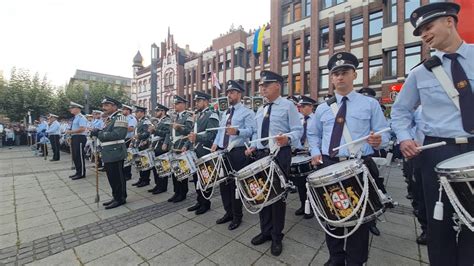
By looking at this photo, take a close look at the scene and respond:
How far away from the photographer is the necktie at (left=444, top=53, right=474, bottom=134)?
1.64m

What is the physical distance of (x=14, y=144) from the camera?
76.3 feet

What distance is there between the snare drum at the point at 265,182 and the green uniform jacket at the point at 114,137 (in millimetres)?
3193

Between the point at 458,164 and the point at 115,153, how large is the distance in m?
5.20

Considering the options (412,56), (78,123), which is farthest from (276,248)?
(412,56)

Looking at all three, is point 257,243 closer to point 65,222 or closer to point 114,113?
point 65,222

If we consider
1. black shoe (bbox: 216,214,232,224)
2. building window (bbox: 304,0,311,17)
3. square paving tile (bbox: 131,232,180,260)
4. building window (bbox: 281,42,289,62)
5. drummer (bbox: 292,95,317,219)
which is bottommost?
square paving tile (bbox: 131,232,180,260)

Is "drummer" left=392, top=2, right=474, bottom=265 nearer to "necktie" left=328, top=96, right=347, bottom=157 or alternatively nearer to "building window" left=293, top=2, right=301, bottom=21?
"necktie" left=328, top=96, right=347, bottom=157

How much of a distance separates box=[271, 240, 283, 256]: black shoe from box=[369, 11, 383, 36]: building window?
63.0 feet

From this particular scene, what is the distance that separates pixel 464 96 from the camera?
167 cm

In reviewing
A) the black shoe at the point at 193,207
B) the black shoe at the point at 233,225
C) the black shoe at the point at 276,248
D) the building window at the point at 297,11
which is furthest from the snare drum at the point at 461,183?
the building window at the point at 297,11

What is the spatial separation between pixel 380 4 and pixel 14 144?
115 ft

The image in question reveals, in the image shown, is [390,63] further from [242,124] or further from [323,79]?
[242,124]

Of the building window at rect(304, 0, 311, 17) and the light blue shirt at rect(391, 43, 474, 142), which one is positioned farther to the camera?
the building window at rect(304, 0, 311, 17)

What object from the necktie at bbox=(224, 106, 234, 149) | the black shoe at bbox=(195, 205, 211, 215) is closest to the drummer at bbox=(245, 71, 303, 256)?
the necktie at bbox=(224, 106, 234, 149)
